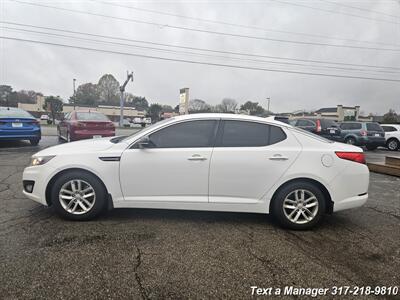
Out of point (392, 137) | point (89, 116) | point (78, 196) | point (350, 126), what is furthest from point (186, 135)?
point (392, 137)

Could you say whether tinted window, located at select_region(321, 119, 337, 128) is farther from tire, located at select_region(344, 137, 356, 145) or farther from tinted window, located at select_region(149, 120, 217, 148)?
tinted window, located at select_region(149, 120, 217, 148)

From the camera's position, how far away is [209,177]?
10.9 feet

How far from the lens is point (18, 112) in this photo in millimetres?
9297

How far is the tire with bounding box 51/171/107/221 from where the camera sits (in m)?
3.34

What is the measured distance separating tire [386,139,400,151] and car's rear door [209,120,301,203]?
15.0 meters

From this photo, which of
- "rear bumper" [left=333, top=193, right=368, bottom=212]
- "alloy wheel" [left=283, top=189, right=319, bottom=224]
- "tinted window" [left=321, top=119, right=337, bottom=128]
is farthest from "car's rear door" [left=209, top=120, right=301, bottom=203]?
"tinted window" [left=321, top=119, right=337, bottom=128]

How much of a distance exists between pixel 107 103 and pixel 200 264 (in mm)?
77750

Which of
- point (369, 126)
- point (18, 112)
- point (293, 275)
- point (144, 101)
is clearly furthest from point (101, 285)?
point (144, 101)

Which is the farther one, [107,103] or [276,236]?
[107,103]

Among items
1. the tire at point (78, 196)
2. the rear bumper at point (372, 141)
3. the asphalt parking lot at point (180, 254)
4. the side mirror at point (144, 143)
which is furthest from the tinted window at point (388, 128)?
the tire at point (78, 196)

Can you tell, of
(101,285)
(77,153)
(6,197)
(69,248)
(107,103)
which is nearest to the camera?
(101,285)

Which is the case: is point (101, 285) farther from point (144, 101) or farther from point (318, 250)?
point (144, 101)

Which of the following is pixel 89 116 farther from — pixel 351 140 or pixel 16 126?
pixel 351 140

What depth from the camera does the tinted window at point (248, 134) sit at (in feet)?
11.2
